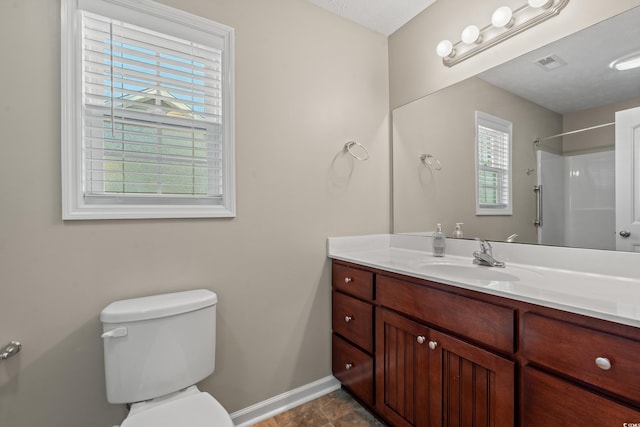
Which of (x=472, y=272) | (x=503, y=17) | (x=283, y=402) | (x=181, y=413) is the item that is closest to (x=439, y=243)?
(x=472, y=272)

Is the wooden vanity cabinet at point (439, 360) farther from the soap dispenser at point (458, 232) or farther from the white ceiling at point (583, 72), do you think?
the white ceiling at point (583, 72)

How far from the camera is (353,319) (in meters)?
1.64

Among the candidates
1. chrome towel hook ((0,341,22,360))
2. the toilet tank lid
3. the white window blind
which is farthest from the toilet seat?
the white window blind

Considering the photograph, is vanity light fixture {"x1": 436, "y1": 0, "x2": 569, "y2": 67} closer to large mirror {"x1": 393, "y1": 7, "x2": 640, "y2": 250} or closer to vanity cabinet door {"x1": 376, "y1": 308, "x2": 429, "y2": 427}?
large mirror {"x1": 393, "y1": 7, "x2": 640, "y2": 250}

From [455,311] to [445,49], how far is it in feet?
4.87

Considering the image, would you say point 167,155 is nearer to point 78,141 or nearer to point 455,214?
point 78,141

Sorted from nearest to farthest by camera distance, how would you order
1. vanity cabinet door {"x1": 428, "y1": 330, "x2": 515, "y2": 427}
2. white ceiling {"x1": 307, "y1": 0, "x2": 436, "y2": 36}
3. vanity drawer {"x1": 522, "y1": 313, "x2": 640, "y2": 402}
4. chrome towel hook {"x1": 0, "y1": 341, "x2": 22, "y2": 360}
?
vanity drawer {"x1": 522, "y1": 313, "x2": 640, "y2": 402}, vanity cabinet door {"x1": 428, "y1": 330, "x2": 515, "y2": 427}, chrome towel hook {"x1": 0, "y1": 341, "x2": 22, "y2": 360}, white ceiling {"x1": 307, "y1": 0, "x2": 436, "y2": 36}

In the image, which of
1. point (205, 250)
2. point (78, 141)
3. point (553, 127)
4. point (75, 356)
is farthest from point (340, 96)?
point (75, 356)

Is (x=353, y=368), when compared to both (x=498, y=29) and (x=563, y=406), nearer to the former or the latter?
(x=563, y=406)

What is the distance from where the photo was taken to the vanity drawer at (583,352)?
0.70 m

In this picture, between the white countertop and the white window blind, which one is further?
the white window blind

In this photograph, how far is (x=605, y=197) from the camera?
117 cm

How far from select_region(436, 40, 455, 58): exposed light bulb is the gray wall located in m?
0.49

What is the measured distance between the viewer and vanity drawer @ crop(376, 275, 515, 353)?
95 centimetres
